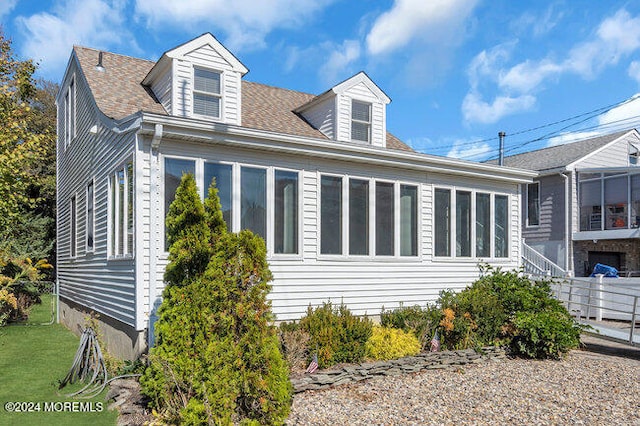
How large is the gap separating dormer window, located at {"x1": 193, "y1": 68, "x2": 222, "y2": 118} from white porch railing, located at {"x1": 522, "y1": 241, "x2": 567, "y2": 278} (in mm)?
10925

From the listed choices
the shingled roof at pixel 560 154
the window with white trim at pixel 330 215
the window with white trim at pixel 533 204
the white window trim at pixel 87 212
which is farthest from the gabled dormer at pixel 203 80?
the window with white trim at pixel 533 204

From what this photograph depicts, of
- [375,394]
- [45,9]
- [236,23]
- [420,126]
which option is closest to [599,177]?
[420,126]

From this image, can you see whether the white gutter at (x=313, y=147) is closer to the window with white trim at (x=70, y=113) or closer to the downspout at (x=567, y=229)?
the window with white trim at (x=70, y=113)

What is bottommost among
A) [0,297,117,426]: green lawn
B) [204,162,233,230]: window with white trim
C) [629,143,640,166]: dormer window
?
[0,297,117,426]: green lawn

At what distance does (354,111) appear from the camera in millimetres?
11680

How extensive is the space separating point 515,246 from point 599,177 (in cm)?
944

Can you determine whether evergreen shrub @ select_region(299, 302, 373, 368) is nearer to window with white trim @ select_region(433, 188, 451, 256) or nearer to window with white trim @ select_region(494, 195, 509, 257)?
window with white trim @ select_region(433, 188, 451, 256)

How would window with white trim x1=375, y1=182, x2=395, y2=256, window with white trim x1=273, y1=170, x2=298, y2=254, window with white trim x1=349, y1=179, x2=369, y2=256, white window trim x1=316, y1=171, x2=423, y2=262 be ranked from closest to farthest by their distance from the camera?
window with white trim x1=273, y1=170, x2=298, y2=254, white window trim x1=316, y1=171, x2=423, y2=262, window with white trim x1=349, y1=179, x2=369, y2=256, window with white trim x1=375, y1=182, x2=395, y2=256

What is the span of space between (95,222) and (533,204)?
54.1ft

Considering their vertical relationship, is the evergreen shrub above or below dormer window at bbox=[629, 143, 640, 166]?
below

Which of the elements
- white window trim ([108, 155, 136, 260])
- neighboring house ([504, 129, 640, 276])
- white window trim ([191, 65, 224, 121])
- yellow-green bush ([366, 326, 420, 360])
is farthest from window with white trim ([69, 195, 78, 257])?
neighboring house ([504, 129, 640, 276])

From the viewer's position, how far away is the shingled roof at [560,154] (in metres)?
19.0

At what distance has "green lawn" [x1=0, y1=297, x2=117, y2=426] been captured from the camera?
534 cm

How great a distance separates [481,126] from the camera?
27578 millimetres
